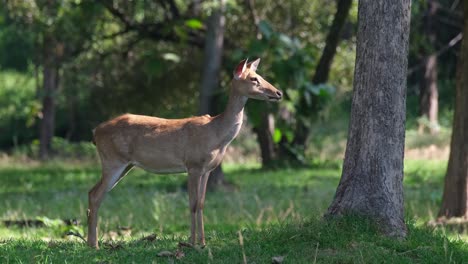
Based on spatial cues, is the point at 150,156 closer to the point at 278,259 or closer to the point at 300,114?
the point at 278,259

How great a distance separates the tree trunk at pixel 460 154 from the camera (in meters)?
11.7

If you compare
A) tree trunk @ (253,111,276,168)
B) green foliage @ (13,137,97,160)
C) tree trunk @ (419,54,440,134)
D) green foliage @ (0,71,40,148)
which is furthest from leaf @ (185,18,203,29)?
tree trunk @ (419,54,440,134)

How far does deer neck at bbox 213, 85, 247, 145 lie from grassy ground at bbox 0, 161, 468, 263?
1023 mm

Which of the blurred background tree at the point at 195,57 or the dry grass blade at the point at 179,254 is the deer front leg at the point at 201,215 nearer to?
the dry grass blade at the point at 179,254

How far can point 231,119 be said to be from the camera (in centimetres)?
834

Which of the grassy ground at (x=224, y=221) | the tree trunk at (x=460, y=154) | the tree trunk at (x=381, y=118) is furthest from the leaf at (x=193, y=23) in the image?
the tree trunk at (x=381, y=118)

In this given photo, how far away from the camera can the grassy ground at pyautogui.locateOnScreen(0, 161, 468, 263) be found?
7.81 m

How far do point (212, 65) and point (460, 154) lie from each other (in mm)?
6261

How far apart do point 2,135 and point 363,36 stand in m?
20.5

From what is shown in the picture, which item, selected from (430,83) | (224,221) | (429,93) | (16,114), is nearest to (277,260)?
(224,221)

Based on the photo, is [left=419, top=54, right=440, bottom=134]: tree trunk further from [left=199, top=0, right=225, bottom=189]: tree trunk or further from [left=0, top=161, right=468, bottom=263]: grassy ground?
[left=199, top=0, right=225, bottom=189]: tree trunk

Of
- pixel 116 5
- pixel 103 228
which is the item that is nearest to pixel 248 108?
pixel 116 5

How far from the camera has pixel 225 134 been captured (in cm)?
830

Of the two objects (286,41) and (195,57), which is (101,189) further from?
(195,57)
